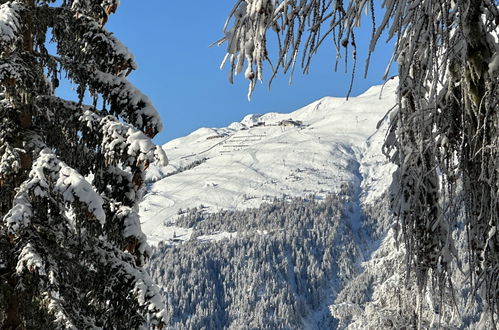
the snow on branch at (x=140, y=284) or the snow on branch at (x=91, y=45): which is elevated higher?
the snow on branch at (x=91, y=45)

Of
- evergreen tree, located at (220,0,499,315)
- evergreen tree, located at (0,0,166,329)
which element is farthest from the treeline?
evergreen tree, located at (220,0,499,315)

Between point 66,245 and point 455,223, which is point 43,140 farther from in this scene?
point 455,223

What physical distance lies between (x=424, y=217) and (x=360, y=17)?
0.99 meters

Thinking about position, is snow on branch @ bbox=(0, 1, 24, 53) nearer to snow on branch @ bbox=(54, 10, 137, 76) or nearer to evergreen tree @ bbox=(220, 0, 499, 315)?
snow on branch @ bbox=(54, 10, 137, 76)

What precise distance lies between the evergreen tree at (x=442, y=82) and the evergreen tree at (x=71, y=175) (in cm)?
333

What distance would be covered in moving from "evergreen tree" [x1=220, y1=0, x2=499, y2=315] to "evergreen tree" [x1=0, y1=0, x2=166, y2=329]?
3.33 meters

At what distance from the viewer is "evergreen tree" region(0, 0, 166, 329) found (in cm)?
498

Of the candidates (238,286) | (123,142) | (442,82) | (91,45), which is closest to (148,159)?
(123,142)

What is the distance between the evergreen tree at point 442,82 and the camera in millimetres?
1799

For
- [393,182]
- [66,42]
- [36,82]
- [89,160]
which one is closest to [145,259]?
[89,160]

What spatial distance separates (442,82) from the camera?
1.98 meters

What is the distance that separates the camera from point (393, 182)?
2.52m

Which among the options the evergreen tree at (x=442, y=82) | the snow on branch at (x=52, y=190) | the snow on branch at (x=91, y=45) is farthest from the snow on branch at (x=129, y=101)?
the evergreen tree at (x=442, y=82)

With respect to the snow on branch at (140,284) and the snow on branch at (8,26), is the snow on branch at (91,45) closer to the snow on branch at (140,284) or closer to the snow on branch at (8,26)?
the snow on branch at (8,26)
